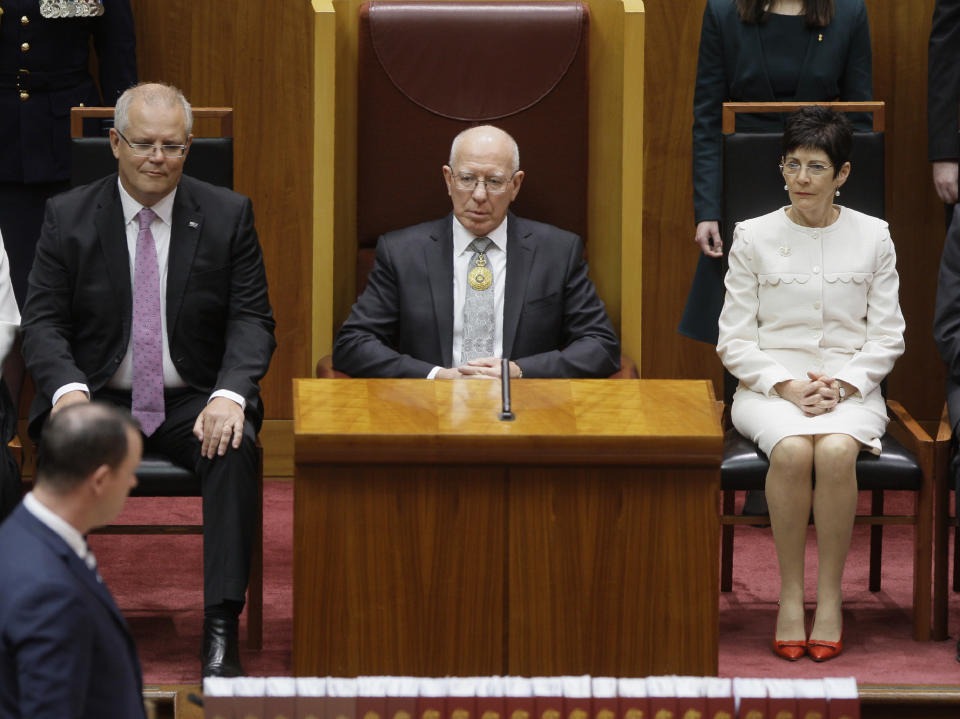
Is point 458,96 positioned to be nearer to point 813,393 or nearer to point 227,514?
point 813,393

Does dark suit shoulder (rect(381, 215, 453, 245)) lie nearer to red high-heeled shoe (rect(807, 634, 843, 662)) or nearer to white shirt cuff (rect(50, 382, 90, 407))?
white shirt cuff (rect(50, 382, 90, 407))

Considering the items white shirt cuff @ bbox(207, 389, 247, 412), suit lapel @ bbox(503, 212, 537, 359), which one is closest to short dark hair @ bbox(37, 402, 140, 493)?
white shirt cuff @ bbox(207, 389, 247, 412)

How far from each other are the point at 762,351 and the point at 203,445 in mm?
1087

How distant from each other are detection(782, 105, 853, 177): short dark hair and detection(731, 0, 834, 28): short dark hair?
1.54ft

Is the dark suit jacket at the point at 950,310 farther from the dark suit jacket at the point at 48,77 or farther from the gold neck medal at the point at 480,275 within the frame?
the dark suit jacket at the point at 48,77

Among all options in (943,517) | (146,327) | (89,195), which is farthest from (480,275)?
(943,517)

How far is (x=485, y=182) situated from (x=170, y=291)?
2.09 ft

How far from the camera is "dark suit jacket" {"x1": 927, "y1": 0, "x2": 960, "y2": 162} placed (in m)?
3.71

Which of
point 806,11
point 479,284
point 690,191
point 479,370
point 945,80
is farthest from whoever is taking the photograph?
point 690,191

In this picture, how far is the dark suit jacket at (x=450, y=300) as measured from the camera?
3227mm

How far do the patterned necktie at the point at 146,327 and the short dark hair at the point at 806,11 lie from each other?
1.38 m

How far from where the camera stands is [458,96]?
342cm

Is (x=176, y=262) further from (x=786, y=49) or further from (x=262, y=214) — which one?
(x=786, y=49)

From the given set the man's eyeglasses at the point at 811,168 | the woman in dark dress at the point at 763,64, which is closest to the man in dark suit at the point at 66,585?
the man's eyeglasses at the point at 811,168
